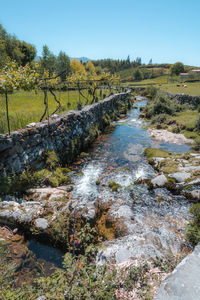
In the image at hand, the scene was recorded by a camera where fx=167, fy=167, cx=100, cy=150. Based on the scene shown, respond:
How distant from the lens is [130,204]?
262 inches

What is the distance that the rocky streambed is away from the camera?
4.59 meters

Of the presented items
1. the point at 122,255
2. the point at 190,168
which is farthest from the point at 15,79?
the point at 190,168

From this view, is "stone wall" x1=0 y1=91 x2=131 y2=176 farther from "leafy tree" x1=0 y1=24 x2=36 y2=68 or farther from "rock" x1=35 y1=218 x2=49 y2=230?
"leafy tree" x1=0 y1=24 x2=36 y2=68

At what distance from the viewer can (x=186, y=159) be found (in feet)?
34.0

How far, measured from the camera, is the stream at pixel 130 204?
437 centimetres

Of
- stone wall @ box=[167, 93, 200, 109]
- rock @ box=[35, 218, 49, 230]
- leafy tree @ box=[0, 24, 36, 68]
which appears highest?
leafy tree @ box=[0, 24, 36, 68]

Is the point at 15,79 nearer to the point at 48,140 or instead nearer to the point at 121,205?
the point at 48,140

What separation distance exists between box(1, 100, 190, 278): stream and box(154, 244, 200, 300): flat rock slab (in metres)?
1.64

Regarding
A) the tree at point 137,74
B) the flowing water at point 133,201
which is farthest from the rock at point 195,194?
the tree at point 137,74

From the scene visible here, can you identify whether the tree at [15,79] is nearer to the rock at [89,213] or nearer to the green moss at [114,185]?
the rock at [89,213]

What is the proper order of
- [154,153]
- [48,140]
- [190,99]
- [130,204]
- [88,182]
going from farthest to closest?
[190,99] → [154,153] → [48,140] → [88,182] → [130,204]

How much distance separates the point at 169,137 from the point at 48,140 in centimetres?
1110

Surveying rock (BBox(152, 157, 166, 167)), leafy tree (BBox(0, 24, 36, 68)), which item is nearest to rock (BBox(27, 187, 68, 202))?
rock (BBox(152, 157, 166, 167))

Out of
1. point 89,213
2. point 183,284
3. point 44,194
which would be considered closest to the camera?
point 183,284
